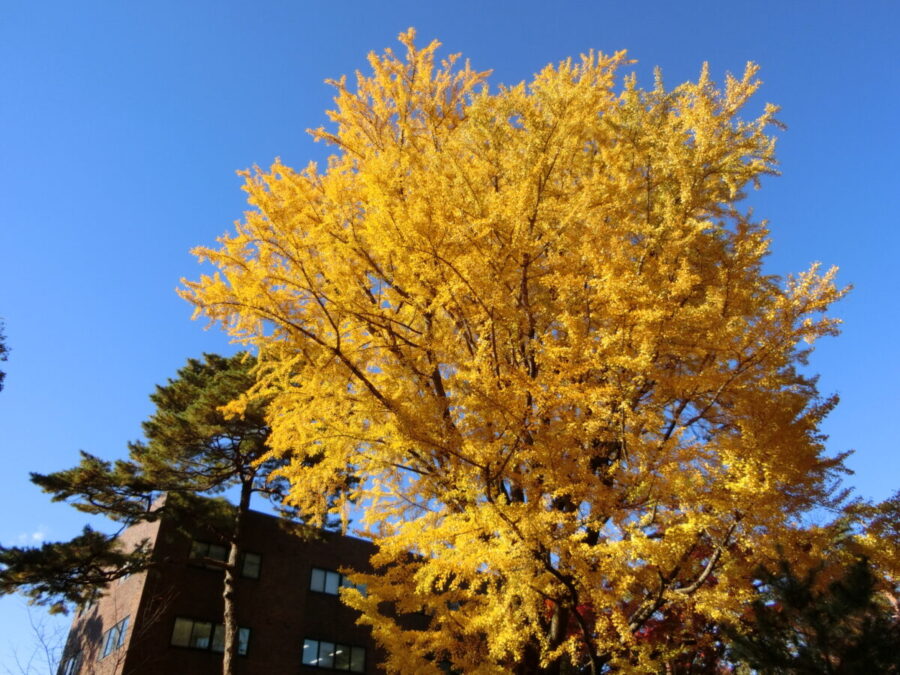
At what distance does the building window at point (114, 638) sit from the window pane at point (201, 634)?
1569 mm

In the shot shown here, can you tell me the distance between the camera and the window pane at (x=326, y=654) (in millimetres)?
16844

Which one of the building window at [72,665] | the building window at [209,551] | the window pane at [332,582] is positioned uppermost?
the building window at [209,551]

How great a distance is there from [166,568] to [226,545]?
2082 millimetres

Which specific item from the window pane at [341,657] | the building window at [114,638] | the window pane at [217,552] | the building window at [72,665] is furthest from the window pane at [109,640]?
the window pane at [341,657]

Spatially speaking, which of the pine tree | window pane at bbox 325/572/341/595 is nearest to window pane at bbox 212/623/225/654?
window pane at bbox 325/572/341/595

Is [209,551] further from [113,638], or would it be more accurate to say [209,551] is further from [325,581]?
[325,581]

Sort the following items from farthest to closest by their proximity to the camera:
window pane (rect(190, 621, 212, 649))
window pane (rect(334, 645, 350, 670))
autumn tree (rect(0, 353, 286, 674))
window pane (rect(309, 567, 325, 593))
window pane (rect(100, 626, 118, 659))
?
window pane (rect(309, 567, 325, 593)) → window pane (rect(334, 645, 350, 670)) → window pane (rect(100, 626, 118, 659)) → window pane (rect(190, 621, 212, 649)) → autumn tree (rect(0, 353, 286, 674))

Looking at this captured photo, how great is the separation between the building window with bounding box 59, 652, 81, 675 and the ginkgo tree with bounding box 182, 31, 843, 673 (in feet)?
55.1

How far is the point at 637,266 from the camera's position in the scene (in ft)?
15.0

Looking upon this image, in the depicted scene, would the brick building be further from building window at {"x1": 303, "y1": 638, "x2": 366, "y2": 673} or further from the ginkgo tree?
the ginkgo tree

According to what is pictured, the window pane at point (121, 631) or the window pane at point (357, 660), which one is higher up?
the window pane at point (121, 631)

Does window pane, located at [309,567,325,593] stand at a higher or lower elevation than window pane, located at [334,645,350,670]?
higher

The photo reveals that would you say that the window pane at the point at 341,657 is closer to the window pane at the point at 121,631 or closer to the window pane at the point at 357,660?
the window pane at the point at 357,660

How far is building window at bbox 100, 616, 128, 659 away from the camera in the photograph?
14.6m
